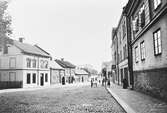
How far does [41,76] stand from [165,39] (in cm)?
3216

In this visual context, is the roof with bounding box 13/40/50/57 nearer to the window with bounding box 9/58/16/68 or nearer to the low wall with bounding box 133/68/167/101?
the window with bounding box 9/58/16/68

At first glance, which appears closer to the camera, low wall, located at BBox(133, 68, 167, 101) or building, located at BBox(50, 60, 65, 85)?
low wall, located at BBox(133, 68, 167, 101)

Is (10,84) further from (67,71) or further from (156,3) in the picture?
(156,3)

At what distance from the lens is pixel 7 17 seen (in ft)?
68.2

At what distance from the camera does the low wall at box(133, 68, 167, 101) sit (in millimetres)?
10109

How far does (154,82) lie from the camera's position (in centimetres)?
1173

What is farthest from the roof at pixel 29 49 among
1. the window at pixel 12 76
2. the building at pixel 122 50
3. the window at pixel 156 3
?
the window at pixel 156 3

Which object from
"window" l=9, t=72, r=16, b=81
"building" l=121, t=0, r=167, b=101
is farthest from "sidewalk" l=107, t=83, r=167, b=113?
"window" l=9, t=72, r=16, b=81

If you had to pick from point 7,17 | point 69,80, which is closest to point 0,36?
point 7,17

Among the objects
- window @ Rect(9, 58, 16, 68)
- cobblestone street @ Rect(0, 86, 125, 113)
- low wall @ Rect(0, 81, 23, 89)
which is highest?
window @ Rect(9, 58, 16, 68)

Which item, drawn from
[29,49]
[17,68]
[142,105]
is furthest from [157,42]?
[29,49]

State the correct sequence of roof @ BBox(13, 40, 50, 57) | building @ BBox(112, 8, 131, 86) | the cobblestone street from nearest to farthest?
1. the cobblestone street
2. building @ BBox(112, 8, 131, 86)
3. roof @ BBox(13, 40, 50, 57)

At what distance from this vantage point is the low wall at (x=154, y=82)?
10109 mm

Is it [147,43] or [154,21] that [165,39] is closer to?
[154,21]
